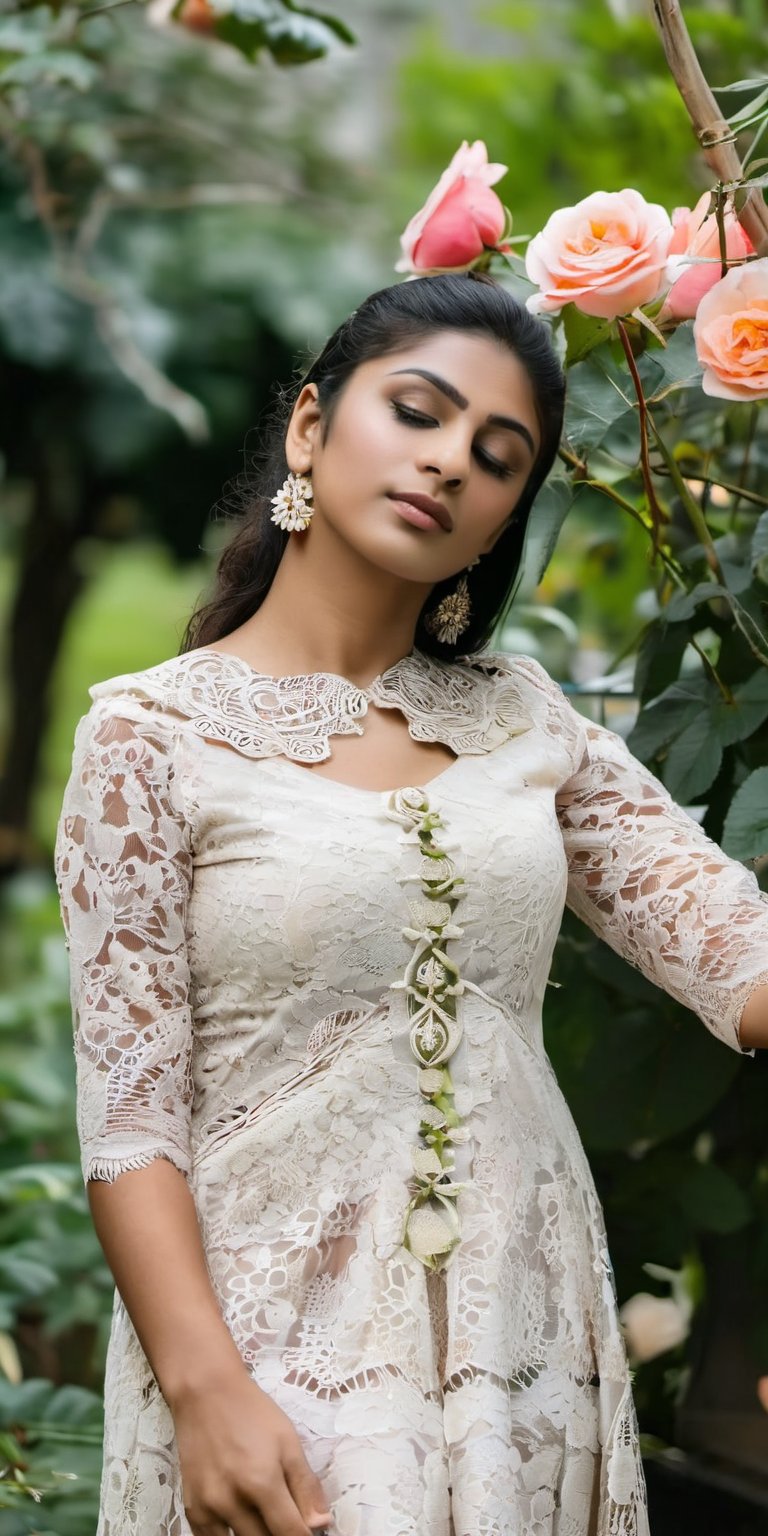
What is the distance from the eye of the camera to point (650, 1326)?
2.02 metres

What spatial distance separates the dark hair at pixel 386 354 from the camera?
142 cm

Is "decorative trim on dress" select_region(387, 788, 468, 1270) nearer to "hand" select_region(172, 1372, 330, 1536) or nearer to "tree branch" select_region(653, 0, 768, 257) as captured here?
"hand" select_region(172, 1372, 330, 1536)

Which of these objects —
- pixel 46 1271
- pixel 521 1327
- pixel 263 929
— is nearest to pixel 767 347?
pixel 263 929

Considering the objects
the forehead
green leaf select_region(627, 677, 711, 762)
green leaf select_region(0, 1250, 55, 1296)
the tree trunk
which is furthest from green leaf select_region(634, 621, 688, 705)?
the tree trunk

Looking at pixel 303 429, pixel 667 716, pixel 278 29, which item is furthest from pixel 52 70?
pixel 667 716

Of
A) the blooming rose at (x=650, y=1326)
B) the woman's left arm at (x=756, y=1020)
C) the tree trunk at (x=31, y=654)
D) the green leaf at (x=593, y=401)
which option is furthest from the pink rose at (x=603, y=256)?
the tree trunk at (x=31, y=654)

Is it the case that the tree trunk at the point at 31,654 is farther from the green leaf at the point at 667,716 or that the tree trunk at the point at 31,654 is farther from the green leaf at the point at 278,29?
the green leaf at the point at 667,716

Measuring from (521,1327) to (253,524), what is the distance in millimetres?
727

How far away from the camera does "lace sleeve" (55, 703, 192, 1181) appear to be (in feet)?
4.02

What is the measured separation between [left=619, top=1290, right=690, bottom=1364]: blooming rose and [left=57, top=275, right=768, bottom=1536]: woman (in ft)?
2.26


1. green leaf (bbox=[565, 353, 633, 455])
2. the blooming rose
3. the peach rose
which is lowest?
the blooming rose

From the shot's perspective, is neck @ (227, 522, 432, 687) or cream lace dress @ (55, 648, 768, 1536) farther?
neck @ (227, 522, 432, 687)

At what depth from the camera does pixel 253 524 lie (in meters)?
1.56

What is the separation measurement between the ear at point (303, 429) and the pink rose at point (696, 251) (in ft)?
1.08
